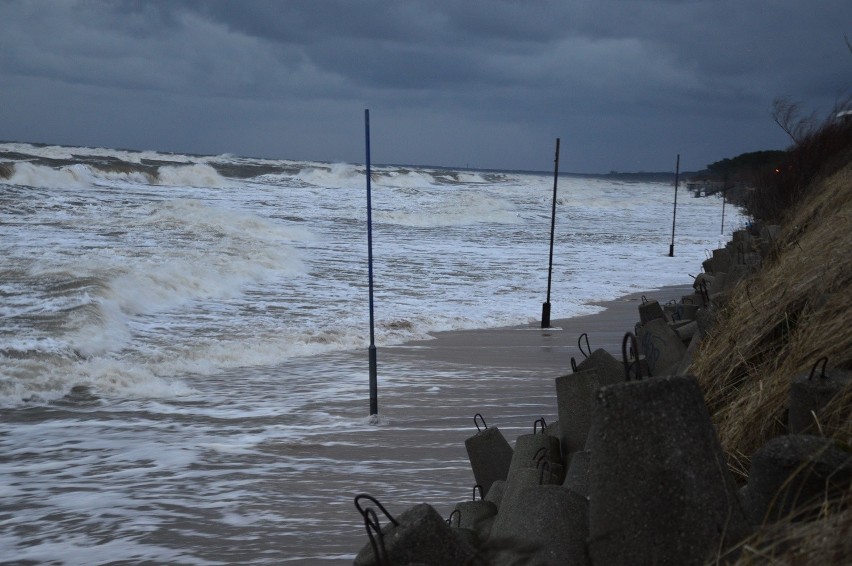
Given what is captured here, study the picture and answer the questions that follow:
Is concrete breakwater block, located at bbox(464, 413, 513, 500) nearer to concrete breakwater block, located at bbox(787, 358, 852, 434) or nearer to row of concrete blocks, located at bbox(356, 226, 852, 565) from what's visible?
row of concrete blocks, located at bbox(356, 226, 852, 565)

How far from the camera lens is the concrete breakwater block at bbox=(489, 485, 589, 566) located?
10.2 feet

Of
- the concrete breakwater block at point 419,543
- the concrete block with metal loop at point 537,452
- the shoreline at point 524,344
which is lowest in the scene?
the shoreline at point 524,344

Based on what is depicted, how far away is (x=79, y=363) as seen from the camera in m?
10.8

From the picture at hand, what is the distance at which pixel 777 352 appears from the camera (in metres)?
4.90

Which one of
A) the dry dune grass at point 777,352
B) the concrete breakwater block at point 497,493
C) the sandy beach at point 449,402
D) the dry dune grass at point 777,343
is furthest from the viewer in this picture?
the sandy beach at point 449,402

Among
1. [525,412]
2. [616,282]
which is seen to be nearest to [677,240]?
[616,282]

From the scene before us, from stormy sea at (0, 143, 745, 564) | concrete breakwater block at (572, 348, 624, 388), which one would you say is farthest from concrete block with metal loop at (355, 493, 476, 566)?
concrete breakwater block at (572, 348, 624, 388)

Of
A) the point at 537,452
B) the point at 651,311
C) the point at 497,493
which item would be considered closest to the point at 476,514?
the point at 497,493

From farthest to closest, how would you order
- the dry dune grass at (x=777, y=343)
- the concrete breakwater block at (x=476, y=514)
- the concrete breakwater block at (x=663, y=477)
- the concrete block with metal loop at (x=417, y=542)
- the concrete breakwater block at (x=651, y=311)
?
the concrete breakwater block at (x=651, y=311) → the concrete breakwater block at (x=476, y=514) → the dry dune grass at (x=777, y=343) → the concrete block with metal loop at (x=417, y=542) → the concrete breakwater block at (x=663, y=477)

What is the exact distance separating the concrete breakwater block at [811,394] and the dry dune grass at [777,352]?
4 cm

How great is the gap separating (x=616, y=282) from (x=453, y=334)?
9732 millimetres

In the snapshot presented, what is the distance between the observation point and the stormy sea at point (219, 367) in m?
5.87

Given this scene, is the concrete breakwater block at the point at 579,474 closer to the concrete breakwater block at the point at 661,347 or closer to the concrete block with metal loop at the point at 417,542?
the concrete block with metal loop at the point at 417,542

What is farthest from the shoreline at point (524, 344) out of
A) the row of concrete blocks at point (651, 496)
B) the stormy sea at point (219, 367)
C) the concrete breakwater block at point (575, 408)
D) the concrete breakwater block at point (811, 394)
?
the row of concrete blocks at point (651, 496)
